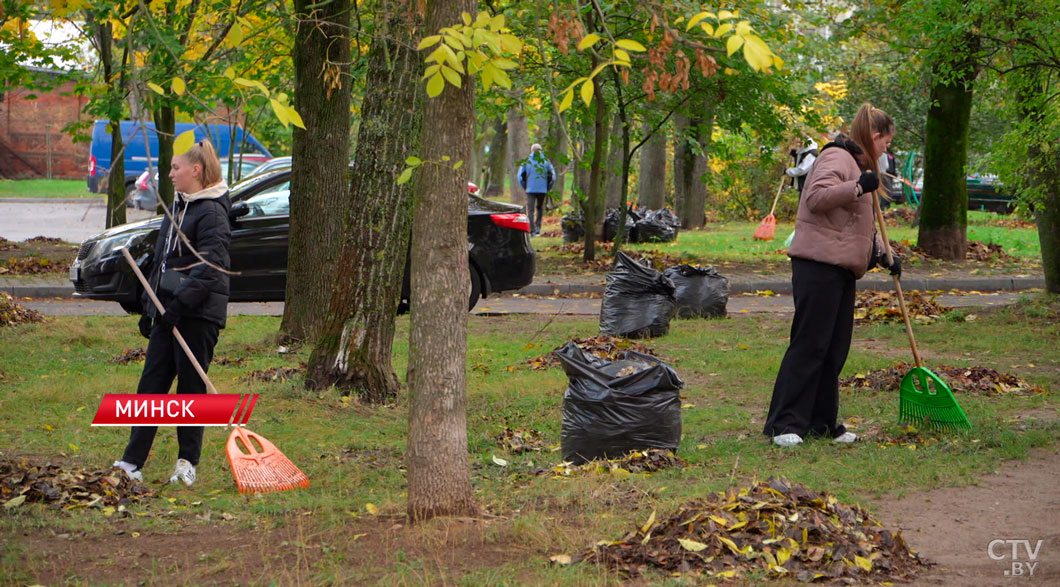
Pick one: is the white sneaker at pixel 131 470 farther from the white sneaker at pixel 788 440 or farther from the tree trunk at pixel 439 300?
the white sneaker at pixel 788 440

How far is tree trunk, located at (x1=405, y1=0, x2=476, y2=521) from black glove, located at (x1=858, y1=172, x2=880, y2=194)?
2.53 m

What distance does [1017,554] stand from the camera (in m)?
4.25

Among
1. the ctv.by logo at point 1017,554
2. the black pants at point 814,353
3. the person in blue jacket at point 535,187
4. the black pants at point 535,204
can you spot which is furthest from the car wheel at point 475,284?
the black pants at point 535,204

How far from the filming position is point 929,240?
17.0m

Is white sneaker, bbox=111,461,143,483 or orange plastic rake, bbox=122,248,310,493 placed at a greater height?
orange plastic rake, bbox=122,248,310,493

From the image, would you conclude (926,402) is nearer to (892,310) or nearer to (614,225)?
(892,310)

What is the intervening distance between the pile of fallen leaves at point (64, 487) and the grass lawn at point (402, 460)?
0.09m

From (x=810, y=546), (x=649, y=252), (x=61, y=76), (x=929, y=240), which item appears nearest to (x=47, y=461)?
(x=810, y=546)

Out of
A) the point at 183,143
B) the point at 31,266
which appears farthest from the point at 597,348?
the point at 31,266

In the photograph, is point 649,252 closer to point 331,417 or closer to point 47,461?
point 331,417

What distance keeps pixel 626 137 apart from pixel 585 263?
6.71 ft

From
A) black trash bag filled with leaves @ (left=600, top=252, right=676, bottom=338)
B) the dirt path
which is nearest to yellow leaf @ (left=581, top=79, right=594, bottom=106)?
the dirt path

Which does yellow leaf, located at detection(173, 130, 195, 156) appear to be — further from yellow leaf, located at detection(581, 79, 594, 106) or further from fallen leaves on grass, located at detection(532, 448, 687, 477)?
fallen leaves on grass, located at detection(532, 448, 687, 477)

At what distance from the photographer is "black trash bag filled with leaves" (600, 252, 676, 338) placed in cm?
1041
